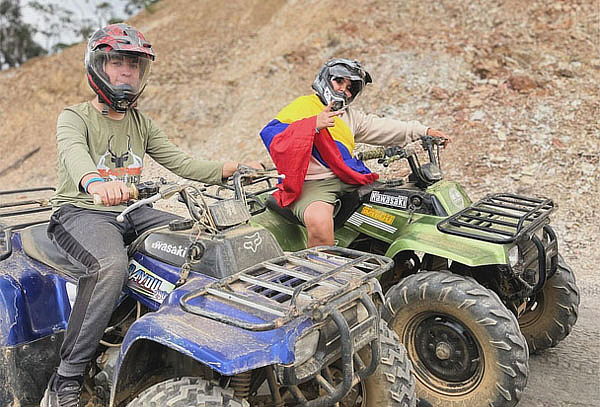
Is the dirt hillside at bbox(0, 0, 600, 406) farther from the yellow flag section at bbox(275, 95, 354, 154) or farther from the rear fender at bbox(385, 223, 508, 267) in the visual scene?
the yellow flag section at bbox(275, 95, 354, 154)

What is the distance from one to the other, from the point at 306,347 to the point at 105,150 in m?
Answer: 1.91

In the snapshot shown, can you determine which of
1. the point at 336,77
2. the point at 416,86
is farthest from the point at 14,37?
the point at 336,77

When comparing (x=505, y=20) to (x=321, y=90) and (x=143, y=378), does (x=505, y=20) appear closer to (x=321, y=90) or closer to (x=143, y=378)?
(x=321, y=90)

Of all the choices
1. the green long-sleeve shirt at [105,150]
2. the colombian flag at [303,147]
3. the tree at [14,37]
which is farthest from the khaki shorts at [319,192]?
the tree at [14,37]

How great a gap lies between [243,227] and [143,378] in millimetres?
913

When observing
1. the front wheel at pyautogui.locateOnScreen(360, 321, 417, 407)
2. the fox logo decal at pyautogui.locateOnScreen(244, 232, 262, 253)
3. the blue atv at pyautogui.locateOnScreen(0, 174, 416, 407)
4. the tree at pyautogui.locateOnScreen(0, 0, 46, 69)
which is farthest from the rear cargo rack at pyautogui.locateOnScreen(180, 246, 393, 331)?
the tree at pyautogui.locateOnScreen(0, 0, 46, 69)

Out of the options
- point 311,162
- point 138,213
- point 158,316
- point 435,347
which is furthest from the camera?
point 311,162

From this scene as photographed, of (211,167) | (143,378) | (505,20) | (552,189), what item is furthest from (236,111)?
(143,378)

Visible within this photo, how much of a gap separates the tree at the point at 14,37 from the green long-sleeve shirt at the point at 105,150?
21.2 metres

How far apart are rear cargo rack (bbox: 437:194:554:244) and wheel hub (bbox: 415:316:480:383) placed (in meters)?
0.62

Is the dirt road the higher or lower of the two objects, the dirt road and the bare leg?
the lower

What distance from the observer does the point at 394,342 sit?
3053 millimetres

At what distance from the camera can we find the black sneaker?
303 cm

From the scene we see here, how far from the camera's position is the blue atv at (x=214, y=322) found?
2.44m
